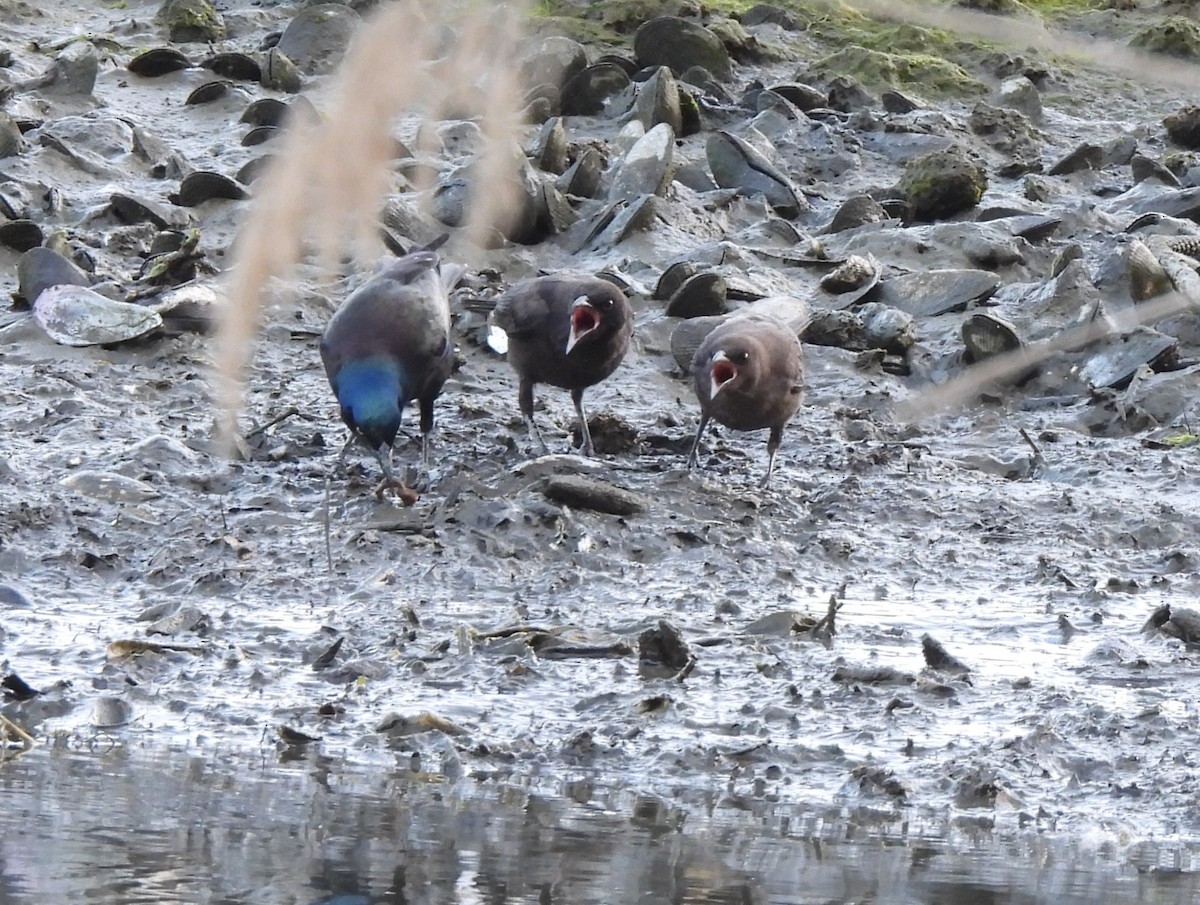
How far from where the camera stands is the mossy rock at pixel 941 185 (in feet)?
40.8

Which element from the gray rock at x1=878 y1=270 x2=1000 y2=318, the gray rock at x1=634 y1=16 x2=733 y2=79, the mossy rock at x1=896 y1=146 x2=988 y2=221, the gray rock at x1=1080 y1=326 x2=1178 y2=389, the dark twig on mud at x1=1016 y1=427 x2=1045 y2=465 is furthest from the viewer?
the gray rock at x1=634 y1=16 x2=733 y2=79

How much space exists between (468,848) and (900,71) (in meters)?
12.6

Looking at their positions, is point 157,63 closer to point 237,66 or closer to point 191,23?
point 237,66

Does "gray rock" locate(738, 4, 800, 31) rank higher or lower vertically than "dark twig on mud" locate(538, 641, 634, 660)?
higher

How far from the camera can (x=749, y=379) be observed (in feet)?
27.7

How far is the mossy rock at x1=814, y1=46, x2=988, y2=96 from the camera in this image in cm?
1562

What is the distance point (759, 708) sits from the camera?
18.2 feet

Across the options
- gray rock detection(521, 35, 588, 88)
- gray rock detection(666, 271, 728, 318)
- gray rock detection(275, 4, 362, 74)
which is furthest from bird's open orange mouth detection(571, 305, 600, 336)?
gray rock detection(275, 4, 362, 74)

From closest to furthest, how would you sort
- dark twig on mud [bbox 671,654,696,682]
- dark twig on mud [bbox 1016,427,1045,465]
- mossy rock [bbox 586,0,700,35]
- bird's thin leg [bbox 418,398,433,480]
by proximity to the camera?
1. dark twig on mud [bbox 671,654,696,682]
2. bird's thin leg [bbox 418,398,433,480]
3. dark twig on mud [bbox 1016,427,1045,465]
4. mossy rock [bbox 586,0,700,35]

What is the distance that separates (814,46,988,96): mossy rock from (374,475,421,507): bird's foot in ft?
28.1

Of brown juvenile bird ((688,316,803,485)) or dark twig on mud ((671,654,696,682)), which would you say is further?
brown juvenile bird ((688,316,803,485))

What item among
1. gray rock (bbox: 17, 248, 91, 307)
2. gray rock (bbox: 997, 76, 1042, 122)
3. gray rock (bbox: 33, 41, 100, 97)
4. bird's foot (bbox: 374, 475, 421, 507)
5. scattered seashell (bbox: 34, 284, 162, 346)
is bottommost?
bird's foot (bbox: 374, 475, 421, 507)

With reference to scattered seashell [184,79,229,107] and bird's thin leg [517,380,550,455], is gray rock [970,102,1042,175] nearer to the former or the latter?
scattered seashell [184,79,229,107]

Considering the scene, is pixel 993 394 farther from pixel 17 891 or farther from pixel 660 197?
pixel 17 891
